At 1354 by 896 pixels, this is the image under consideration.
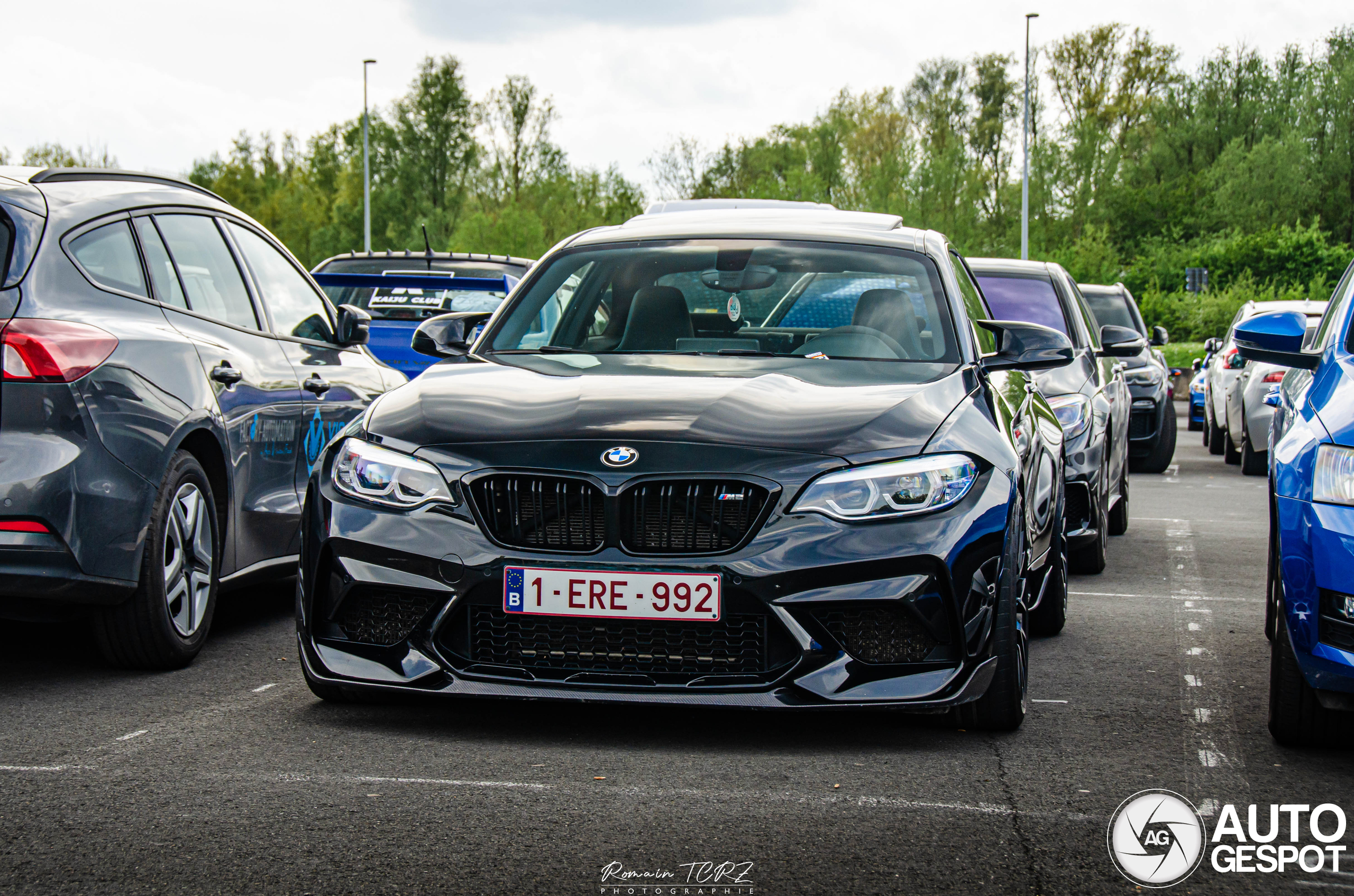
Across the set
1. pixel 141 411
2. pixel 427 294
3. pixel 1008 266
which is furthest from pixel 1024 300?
pixel 141 411

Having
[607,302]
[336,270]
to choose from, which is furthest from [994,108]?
[607,302]

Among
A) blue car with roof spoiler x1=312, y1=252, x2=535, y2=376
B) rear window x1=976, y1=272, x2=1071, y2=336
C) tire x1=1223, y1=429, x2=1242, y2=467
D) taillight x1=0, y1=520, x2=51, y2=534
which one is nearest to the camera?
taillight x1=0, y1=520, x2=51, y2=534

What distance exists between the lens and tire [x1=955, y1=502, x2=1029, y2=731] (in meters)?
4.30

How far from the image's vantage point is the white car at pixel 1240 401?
14.8 m

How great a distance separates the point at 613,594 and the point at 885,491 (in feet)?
2.49

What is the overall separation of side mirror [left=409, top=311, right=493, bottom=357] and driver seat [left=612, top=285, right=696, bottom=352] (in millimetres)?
547

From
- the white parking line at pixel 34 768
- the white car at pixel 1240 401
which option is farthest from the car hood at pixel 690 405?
the white car at pixel 1240 401

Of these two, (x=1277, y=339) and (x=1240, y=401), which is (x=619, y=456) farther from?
(x=1240, y=401)

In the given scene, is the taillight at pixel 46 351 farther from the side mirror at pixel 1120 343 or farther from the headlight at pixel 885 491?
the side mirror at pixel 1120 343

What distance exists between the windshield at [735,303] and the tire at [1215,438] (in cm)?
1383

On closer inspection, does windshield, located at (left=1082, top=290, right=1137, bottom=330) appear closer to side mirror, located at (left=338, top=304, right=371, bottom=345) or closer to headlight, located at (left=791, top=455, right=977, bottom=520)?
side mirror, located at (left=338, top=304, right=371, bottom=345)

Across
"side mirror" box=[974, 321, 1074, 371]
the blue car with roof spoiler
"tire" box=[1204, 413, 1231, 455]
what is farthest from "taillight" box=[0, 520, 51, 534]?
"tire" box=[1204, 413, 1231, 455]

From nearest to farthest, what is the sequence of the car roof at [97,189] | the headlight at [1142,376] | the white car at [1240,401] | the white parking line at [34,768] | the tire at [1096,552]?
the white parking line at [34,768] < the car roof at [97,189] < the tire at [1096,552] < the headlight at [1142,376] < the white car at [1240,401]

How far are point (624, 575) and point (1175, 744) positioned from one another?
164 cm
